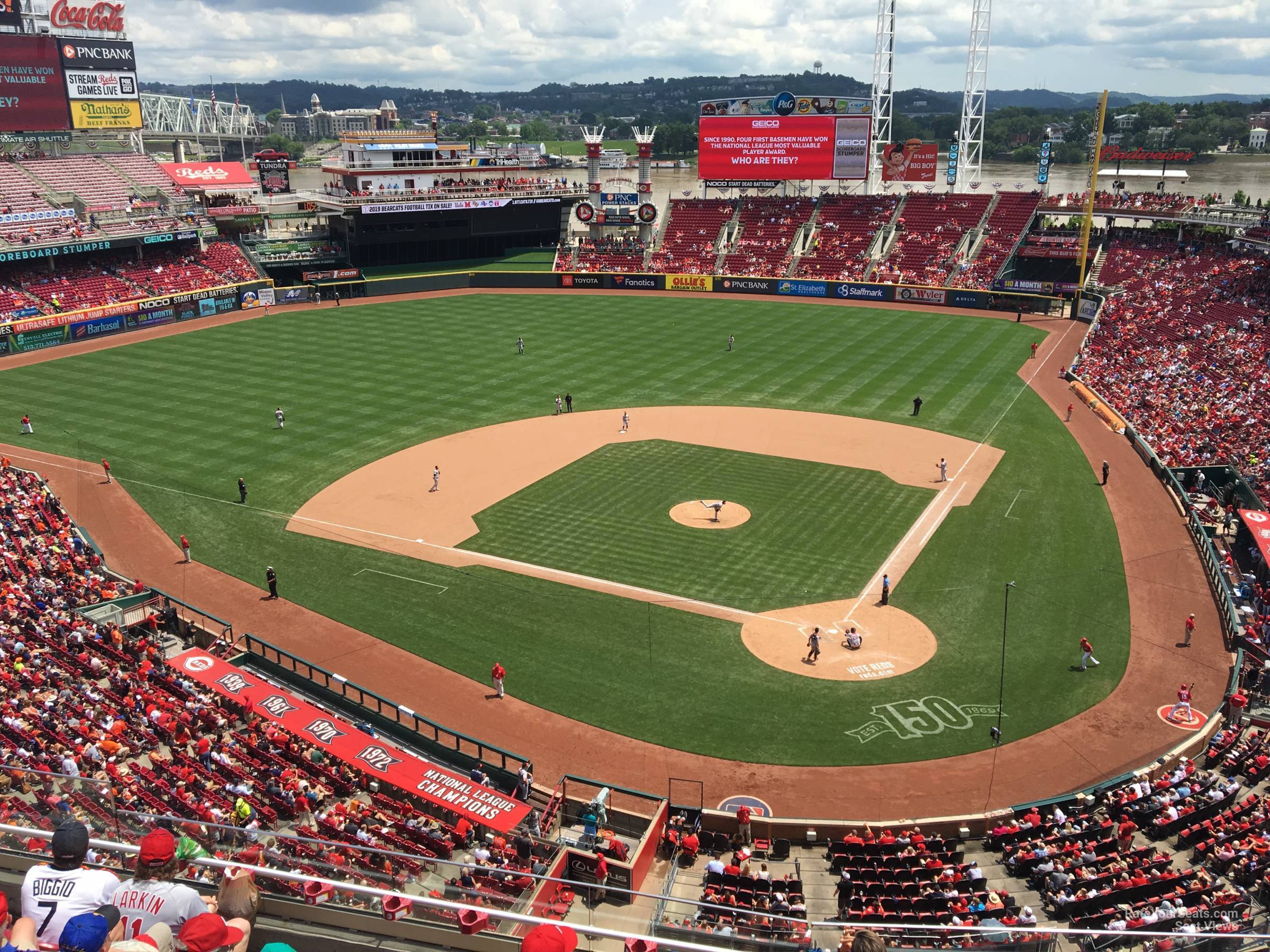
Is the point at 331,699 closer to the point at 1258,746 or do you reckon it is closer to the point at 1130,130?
the point at 1258,746

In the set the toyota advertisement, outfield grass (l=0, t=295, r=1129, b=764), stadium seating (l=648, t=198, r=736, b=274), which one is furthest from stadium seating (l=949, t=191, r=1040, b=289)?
stadium seating (l=648, t=198, r=736, b=274)

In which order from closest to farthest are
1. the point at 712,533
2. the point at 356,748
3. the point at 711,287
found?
the point at 356,748 < the point at 712,533 < the point at 711,287

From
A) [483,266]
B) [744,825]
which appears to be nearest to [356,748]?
[744,825]

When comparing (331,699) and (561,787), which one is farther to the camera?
(331,699)

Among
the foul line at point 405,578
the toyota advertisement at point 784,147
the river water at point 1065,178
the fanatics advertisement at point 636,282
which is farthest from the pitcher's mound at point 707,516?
the river water at point 1065,178

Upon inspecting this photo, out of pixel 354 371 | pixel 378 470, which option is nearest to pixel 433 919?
pixel 378 470

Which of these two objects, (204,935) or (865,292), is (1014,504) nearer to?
(204,935)

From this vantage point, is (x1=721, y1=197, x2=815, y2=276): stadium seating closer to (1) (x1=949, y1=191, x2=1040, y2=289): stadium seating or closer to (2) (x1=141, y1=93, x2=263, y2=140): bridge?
(1) (x1=949, y1=191, x2=1040, y2=289): stadium seating
